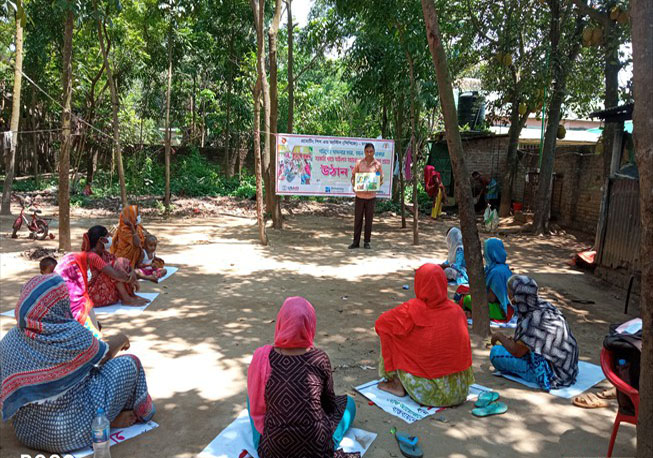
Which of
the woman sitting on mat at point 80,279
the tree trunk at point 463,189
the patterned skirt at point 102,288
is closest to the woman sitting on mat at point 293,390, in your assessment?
the woman sitting on mat at point 80,279

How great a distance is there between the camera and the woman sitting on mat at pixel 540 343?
377 centimetres

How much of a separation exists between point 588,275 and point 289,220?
24.1 feet

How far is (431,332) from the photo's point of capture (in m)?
3.51

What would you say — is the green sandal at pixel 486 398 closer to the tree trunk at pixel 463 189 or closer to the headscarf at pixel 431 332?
the headscarf at pixel 431 332

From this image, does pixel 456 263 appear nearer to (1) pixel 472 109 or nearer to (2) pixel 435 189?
(2) pixel 435 189

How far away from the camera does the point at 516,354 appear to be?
Result: 390cm

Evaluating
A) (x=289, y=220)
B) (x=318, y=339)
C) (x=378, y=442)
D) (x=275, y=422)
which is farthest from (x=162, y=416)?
(x=289, y=220)

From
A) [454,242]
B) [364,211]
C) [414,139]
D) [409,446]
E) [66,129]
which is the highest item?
[414,139]

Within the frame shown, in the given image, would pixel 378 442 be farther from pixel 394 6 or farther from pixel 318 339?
pixel 394 6

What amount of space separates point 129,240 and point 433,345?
187 inches

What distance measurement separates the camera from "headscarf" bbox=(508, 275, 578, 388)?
3770 millimetres

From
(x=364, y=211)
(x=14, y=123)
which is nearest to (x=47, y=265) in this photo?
(x=364, y=211)

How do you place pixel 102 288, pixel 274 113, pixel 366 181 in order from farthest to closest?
pixel 274 113 < pixel 366 181 < pixel 102 288

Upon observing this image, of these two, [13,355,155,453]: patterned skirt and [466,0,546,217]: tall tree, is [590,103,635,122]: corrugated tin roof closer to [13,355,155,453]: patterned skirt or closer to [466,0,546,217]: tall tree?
[466,0,546,217]: tall tree
